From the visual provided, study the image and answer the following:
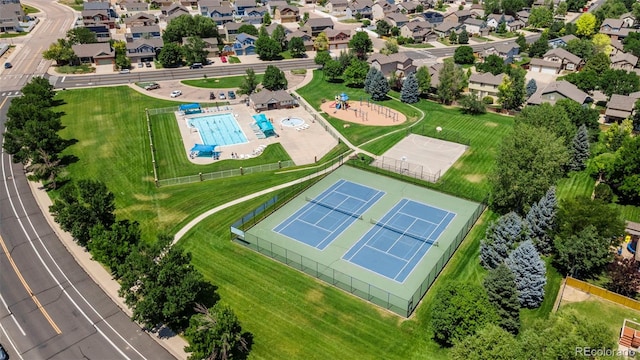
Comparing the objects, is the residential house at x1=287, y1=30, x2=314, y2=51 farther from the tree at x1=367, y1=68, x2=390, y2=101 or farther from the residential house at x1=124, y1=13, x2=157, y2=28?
the residential house at x1=124, y1=13, x2=157, y2=28

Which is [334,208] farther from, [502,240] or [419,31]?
[419,31]

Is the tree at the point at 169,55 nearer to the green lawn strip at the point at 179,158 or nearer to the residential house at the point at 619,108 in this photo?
the green lawn strip at the point at 179,158

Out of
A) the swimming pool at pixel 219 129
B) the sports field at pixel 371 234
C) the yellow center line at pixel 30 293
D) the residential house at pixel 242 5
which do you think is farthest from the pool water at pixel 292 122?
the residential house at pixel 242 5

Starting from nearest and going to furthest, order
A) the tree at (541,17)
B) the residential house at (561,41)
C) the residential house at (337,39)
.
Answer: the residential house at (561,41) → the residential house at (337,39) → the tree at (541,17)

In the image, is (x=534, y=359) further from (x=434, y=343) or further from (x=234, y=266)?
(x=234, y=266)

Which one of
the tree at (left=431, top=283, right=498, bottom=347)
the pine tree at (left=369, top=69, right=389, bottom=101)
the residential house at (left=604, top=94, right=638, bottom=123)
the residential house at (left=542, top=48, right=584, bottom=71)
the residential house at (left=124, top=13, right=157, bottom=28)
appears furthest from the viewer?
the residential house at (left=124, top=13, right=157, bottom=28)

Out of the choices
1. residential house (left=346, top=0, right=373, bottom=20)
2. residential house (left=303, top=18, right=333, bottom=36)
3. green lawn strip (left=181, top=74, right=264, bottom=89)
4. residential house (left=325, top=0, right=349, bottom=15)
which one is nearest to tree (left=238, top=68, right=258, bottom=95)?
green lawn strip (left=181, top=74, right=264, bottom=89)
